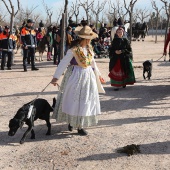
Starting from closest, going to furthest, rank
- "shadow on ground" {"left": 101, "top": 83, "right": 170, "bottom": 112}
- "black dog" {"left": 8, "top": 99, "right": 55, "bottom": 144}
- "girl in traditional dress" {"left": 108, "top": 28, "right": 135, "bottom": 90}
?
"black dog" {"left": 8, "top": 99, "right": 55, "bottom": 144}, "shadow on ground" {"left": 101, "top": 83, "right": 170, "bottom": 112}, "girl in traditional dress" {"left": 108, "top": 28, "right": 135, "bottom": 90}

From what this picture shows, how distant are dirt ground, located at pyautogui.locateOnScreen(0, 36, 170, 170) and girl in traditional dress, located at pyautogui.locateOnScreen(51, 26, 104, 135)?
386 mm

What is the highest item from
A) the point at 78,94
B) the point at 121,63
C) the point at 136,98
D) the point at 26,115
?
the point at 121,63

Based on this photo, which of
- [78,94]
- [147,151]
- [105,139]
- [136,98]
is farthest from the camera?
[136,98]

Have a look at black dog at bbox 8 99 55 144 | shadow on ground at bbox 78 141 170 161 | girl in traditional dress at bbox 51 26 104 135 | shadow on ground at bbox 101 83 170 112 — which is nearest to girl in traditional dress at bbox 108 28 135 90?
shadow on ground at bbox 101 83 170 112

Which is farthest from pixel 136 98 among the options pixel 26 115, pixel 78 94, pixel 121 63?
pixel 26 115

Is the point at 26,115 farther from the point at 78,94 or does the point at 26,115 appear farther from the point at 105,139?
the point at 105,139

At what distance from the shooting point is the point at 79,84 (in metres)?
4.87

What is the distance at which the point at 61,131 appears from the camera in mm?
5309

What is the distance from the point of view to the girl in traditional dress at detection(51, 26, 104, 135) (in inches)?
191

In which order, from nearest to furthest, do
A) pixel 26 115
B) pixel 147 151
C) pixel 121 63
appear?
pixel 147 151 → pixel 26 115 → pixel 121 63

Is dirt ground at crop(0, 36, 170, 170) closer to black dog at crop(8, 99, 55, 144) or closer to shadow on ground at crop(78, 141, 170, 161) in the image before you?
shadow on ground at crop(78, 141, 170, 161)

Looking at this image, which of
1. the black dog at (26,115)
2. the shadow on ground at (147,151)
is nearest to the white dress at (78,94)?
the black dog at (26,115)

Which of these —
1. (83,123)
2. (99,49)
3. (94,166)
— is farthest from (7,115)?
(99,49)

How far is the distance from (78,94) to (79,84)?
15cm
